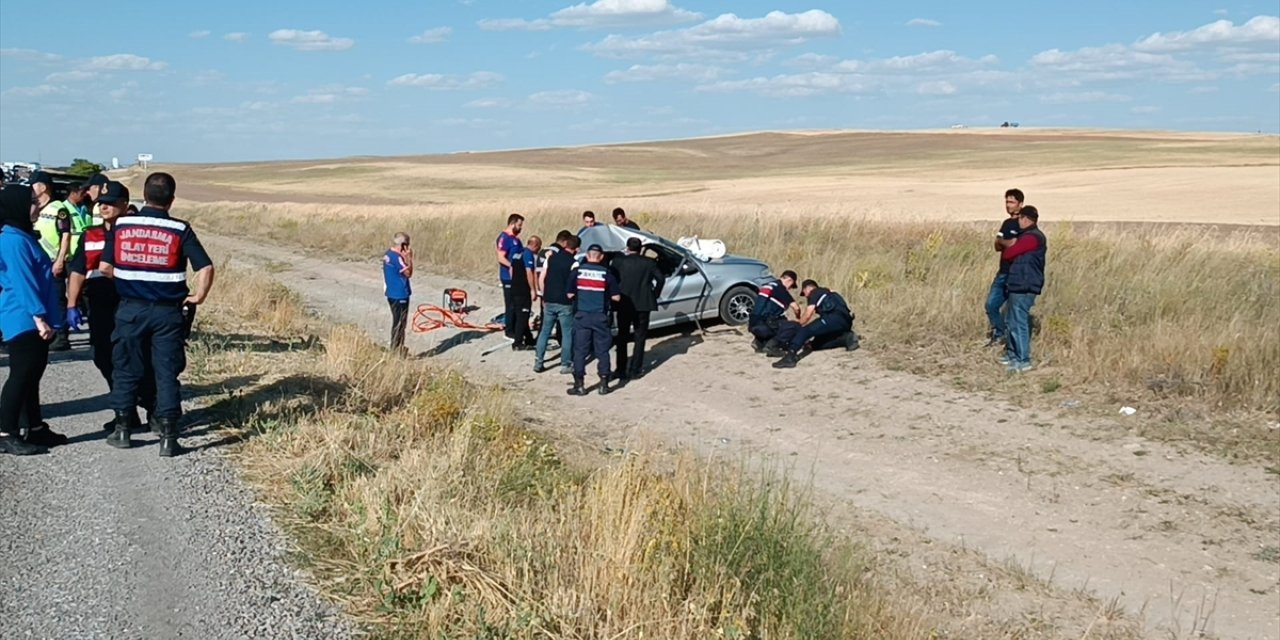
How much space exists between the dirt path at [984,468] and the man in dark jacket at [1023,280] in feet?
1.47

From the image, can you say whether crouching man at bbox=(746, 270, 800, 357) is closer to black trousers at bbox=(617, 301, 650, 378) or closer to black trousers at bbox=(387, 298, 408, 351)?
black trousers at bbox=(617, 301, 650, 378)

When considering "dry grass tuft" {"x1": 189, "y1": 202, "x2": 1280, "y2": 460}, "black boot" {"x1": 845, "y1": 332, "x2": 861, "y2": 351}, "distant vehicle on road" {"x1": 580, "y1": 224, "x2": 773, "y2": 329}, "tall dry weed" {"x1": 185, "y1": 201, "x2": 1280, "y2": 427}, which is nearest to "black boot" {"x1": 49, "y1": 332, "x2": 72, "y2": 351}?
"distant vehicle on road" {"x1": 580, "y1": 224, "x2": 773, "y2": 329}

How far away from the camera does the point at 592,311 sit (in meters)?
12.5

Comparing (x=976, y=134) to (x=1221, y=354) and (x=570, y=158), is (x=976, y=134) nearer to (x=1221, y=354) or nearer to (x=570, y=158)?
(x=570, y=158)

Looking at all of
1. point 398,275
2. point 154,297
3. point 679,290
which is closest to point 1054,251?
point 679,290

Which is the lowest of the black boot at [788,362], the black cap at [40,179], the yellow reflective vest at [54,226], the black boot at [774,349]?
the black boot at [788,362]

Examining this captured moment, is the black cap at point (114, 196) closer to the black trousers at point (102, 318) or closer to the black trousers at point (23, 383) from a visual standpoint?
the black trousers at point (102, 318)

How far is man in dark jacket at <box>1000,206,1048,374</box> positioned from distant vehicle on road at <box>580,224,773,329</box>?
4.15m

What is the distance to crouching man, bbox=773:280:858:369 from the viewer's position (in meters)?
13.4

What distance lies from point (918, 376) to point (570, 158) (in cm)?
9570

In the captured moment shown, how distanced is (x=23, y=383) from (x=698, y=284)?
32.3ft

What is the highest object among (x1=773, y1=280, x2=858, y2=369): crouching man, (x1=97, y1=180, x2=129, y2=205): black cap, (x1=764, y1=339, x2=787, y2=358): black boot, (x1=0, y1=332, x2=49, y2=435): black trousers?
(x1=97, y1=180, x2=129, y2=205): black cap

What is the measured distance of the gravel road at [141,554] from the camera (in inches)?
165

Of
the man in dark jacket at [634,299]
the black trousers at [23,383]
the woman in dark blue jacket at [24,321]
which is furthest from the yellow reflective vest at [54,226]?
the man in dark jacket at [634,299]
